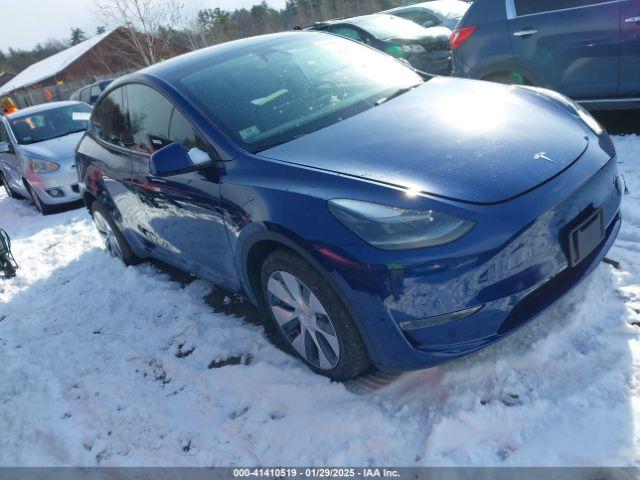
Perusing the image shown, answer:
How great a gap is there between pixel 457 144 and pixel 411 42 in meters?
6.66

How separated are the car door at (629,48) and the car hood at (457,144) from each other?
6.97 ft

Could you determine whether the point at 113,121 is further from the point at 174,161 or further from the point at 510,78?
the point at 510,78

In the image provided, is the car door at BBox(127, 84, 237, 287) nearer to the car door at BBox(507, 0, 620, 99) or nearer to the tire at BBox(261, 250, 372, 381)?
the tire at BBox(261, 250, 372, 381)

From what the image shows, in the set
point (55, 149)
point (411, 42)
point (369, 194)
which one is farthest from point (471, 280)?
point (55, 149)

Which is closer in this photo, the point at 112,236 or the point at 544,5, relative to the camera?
the point at 112,236

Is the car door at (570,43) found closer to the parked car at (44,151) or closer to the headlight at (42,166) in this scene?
the parked car at (44,151)

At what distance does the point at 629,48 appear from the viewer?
4566 millimetres

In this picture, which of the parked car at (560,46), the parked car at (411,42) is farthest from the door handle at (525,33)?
the parked car at (411,42)

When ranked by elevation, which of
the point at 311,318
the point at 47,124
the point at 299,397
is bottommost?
the point at 299,397

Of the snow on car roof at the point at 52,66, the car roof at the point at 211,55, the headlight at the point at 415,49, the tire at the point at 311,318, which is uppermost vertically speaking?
the snow on car roof at the point at 52,66

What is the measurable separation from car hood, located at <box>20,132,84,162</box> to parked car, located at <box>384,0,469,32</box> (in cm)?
704

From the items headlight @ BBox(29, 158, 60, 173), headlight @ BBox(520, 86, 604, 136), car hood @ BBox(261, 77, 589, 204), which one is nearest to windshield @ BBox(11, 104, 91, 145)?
headlight @ BBox(29, 158, 60, 173)

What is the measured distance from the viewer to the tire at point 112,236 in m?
4.75

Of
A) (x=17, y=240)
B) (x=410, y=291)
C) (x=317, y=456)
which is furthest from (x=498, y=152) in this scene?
(x=17, y=240)
